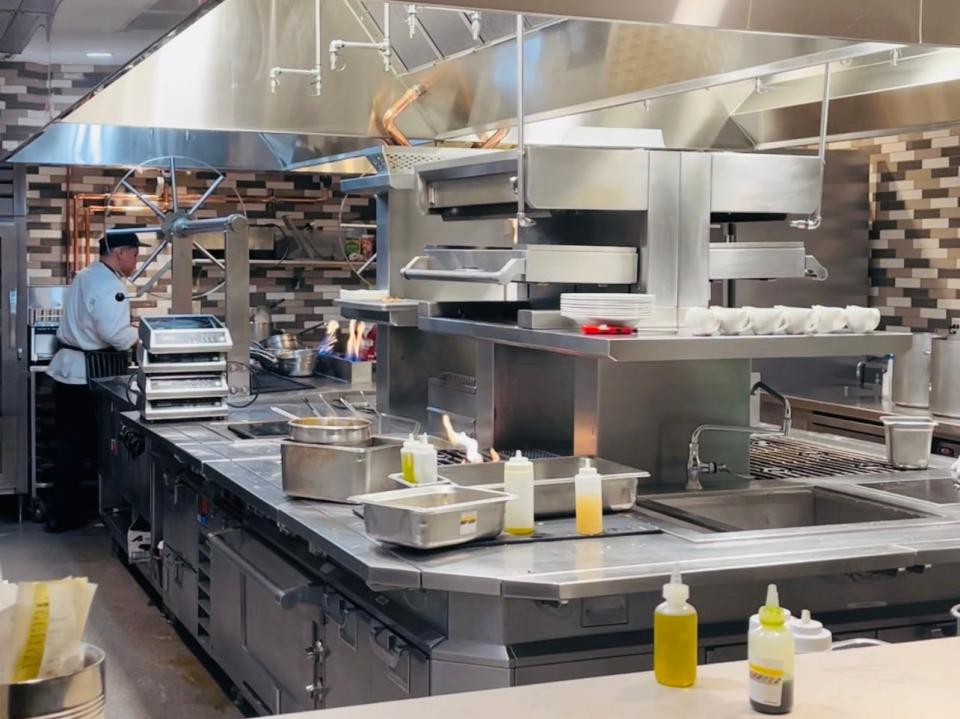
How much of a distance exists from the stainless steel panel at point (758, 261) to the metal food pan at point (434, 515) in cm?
121

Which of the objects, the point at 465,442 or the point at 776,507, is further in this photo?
the point at 465,442

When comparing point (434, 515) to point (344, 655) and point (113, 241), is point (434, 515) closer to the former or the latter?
point (344, 655)

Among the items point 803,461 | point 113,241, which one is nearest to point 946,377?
point 803,461

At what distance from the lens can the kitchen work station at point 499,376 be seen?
2514mm

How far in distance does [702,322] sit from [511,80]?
9.90ft

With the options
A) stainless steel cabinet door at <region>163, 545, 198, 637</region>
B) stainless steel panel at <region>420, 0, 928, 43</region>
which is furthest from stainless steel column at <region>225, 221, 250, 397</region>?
stainless steel panel at <region>420, 0, 928, 43</region>

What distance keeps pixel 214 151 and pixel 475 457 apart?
4.83 m

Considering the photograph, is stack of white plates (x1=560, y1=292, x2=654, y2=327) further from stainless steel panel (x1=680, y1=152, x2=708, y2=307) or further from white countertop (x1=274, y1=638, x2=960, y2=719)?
white countertop (x1=274, y1=638, x2=960, y2=719)

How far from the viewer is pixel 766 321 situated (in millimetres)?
3852

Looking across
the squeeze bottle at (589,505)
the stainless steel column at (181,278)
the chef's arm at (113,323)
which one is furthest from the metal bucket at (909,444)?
the chef's arm at (113,323)

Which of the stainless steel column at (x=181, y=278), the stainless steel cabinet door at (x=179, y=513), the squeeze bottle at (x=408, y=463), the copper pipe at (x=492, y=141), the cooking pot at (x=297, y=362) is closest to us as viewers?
the squeeze bottle at (x=408, y=463)

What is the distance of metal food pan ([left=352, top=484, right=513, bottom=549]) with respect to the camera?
10.8 feet

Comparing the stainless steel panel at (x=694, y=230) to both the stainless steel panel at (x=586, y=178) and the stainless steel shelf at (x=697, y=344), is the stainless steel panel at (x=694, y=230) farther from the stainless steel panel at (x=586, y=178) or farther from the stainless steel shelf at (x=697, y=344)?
the stainless steel shelf at (x=697, y=344)

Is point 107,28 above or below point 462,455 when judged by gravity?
above
